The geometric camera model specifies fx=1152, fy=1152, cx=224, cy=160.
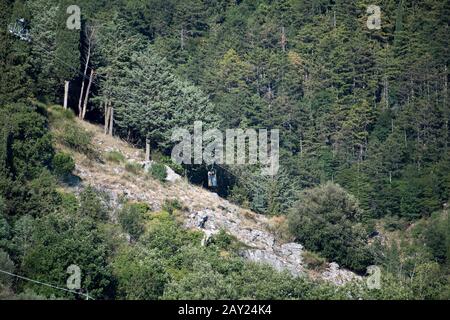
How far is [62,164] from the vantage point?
55.5 m

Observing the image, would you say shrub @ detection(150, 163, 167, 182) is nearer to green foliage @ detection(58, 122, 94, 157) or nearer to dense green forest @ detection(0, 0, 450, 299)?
dense green forest @ detection(0, 0, 450, 299)

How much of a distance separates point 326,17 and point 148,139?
4962 cm

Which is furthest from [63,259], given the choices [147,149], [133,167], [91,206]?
[147,149]

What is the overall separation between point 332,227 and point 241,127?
27083 mm

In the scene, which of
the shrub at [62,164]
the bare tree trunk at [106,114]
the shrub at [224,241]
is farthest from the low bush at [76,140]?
the shrub at [224,241]

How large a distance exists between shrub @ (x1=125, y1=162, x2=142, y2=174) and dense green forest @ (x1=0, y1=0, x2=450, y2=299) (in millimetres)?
2318

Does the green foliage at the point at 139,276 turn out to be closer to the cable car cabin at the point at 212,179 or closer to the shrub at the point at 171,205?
the shrub at the point at 171,205

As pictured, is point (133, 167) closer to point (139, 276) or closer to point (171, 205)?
point (171, 205)

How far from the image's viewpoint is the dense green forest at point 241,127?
47.0 metres

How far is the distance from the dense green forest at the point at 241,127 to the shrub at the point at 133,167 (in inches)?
91.3

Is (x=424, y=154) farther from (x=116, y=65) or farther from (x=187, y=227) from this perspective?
(x=187, y=227)

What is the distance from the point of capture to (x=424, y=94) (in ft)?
322

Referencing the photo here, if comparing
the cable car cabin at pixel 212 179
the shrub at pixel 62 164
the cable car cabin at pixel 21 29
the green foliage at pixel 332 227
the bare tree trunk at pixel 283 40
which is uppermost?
the cable car cabin at pixel 21 29
